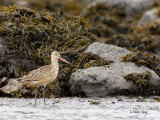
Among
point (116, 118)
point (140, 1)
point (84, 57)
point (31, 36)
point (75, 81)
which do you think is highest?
point (140, 1)

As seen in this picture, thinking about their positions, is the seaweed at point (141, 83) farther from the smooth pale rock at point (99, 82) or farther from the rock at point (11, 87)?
the rock at point (11, 87)

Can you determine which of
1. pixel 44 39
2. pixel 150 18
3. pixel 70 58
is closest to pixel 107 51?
pixel 70 58

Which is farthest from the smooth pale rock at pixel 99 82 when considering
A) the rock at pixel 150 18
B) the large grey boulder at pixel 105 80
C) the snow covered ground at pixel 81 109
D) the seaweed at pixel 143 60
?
the rock at pixel 150 18

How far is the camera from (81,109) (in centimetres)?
677

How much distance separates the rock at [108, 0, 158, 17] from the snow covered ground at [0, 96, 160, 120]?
1176cm

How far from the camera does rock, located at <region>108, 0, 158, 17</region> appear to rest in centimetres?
1903

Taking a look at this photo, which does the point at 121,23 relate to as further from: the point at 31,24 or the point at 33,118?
the point at 33,118

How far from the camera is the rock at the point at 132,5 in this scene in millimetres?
19031

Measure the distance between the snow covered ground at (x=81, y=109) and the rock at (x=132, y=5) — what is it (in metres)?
11.8

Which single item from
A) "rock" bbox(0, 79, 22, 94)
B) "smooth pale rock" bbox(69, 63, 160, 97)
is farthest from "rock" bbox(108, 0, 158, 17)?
"rock" bbox(0, 79, 22, 94)

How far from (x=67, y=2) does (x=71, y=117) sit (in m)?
15.5

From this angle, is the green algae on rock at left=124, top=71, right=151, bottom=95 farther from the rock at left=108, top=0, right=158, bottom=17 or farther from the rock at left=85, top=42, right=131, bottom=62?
the rock at left=108, top=0, right=158, bottom=17

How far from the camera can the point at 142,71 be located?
8172 millimetres

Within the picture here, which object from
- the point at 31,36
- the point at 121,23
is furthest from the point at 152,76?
the point at 121,23
